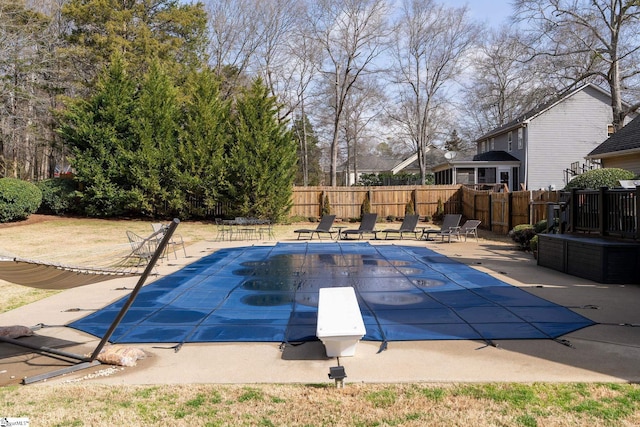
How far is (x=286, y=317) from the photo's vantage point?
656 centimetres

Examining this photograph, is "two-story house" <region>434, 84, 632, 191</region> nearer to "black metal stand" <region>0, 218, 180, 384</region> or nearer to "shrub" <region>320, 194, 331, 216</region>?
"shrub" <region>320, 194, 331, 216</region>

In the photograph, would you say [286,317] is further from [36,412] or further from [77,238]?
[77,238]

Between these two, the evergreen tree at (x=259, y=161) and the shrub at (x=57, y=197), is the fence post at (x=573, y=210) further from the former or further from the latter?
the shrub at (x=57, y=197)

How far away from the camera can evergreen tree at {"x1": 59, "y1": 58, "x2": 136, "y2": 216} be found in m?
22.8

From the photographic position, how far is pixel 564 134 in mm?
28797

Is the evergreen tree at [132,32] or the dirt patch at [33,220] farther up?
the evergreen tree at [132,32]

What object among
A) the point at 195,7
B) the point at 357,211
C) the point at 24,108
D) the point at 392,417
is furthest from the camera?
the point at 195,7

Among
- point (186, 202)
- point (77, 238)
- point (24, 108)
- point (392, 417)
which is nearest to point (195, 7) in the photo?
point (24, 108)

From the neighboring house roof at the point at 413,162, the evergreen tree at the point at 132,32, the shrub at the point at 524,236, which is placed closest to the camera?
the shrub at the point at 524,236

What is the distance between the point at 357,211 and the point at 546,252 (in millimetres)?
14987

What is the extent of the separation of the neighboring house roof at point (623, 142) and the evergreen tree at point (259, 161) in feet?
43.4

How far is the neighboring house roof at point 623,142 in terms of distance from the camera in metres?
17.7

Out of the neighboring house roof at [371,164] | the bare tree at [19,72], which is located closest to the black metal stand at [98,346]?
the bare tree at [19,72]

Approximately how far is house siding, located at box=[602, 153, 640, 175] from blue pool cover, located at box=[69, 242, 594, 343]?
10914 mm
